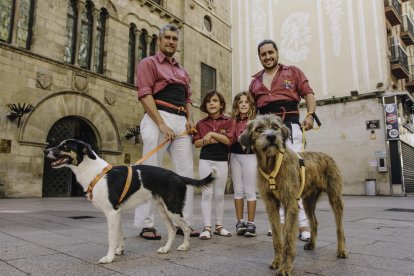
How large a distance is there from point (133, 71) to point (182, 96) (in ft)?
38.8

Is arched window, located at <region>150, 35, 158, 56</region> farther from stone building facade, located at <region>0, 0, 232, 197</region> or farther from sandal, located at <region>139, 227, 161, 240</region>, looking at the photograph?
sandal, located at <region>139, 227, 161, 240</region>

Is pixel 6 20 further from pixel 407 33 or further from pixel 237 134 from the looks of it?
pixel 407 33

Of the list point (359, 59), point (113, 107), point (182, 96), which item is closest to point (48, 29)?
point (113, 107)

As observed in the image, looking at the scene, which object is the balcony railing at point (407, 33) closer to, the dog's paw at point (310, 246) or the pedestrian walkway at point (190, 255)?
the pedestrian walkway at point (190, 255)

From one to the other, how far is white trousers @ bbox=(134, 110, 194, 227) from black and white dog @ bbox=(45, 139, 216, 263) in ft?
2.34

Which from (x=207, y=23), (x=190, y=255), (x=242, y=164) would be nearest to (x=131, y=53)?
(x=207, y=23)

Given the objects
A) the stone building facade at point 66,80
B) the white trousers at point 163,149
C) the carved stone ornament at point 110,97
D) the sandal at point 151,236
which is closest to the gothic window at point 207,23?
the stone building facade at point 66,80

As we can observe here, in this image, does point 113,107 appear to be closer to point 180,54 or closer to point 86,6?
point 86,6

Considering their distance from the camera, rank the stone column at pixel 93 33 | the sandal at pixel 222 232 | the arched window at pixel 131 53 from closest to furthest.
→ the sandal at pixel 222 232 < the stone column at pixel 93 33 < the arched window at pixel 131 53

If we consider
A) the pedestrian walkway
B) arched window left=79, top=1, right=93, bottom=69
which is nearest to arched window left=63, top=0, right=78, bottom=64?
arched window left=79, top=1, right=93, bottom=69

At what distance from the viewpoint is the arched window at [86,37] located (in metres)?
14.0

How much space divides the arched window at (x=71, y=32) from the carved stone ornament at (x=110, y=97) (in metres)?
1.82

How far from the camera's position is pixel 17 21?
11820 mm

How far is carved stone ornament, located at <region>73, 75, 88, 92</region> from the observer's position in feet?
42.9
